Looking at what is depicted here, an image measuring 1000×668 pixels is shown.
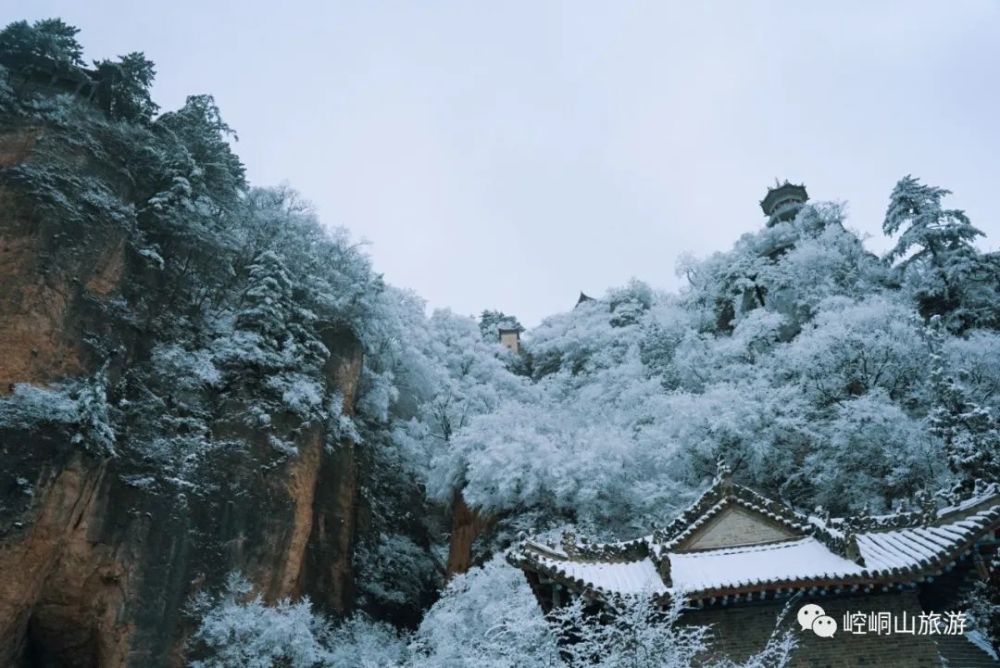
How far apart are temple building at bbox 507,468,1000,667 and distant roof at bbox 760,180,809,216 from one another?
1778 inches

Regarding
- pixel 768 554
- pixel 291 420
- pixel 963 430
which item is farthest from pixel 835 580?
pixel 291 420

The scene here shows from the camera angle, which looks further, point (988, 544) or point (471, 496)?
point (471, 496)

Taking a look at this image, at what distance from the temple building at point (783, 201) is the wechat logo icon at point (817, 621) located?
43.7 m

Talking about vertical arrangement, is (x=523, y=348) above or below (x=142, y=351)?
above

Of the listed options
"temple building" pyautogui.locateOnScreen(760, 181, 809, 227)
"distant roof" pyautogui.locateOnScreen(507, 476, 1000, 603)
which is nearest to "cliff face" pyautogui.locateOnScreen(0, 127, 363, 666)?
"distant roof" pyautogui.locateOnScreen(507, 476, 1000, 603)

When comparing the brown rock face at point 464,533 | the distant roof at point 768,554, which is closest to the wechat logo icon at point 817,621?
the distant roof at point 768,554

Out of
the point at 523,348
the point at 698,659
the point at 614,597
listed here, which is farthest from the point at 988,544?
the point at 523,348

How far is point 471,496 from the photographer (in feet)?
82.6

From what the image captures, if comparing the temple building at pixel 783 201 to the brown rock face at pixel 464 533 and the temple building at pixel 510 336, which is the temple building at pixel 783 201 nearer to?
the temple building at pixel 510 336

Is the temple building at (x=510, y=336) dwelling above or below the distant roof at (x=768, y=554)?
above

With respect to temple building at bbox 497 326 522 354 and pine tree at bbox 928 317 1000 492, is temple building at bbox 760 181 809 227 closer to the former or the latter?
temple building at bbox 497 326 522 354

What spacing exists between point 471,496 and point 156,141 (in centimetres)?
1847

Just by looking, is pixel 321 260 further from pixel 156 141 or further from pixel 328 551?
pixel 328 551

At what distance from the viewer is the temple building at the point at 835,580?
1235 cm
